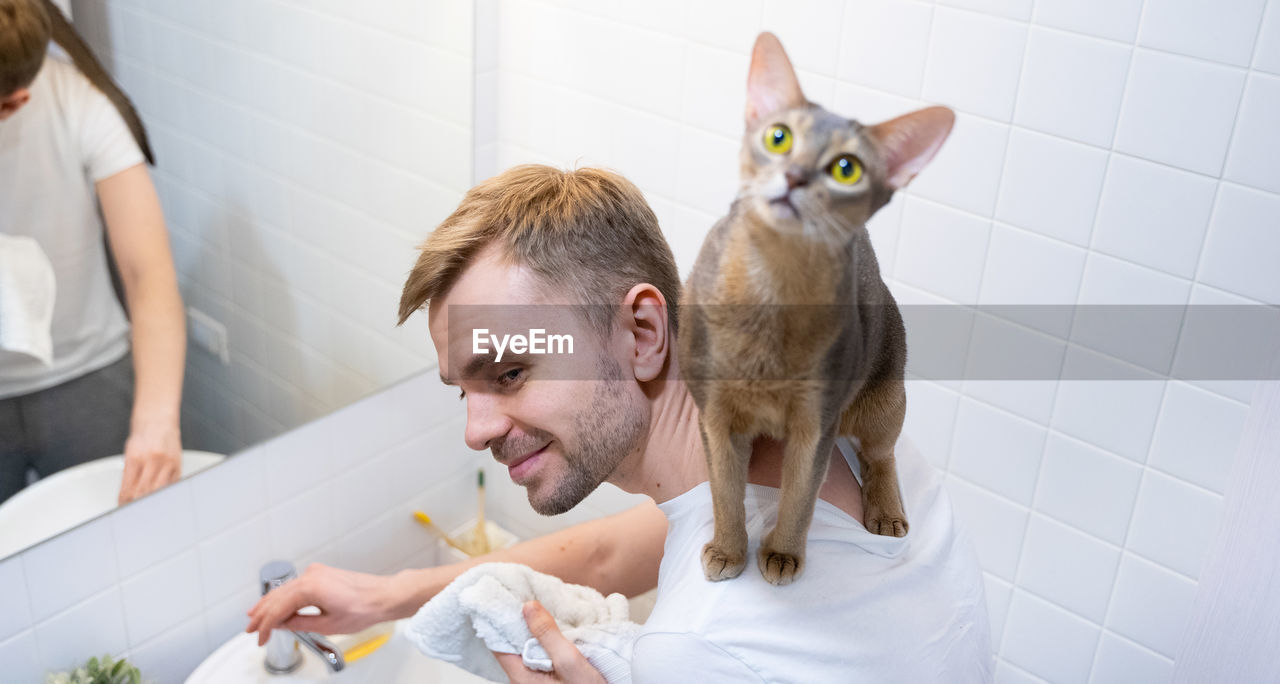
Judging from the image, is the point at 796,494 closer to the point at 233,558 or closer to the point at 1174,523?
the point at 1174,523

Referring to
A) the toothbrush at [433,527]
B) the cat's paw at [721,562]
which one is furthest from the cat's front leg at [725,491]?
the toothbrush at [433,527]

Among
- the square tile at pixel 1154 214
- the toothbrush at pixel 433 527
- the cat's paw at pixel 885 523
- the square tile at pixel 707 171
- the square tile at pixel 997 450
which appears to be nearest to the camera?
the cat's paw at pixel 885 523

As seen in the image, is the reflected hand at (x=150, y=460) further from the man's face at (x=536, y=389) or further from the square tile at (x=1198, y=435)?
the square tile at (x=1198, y=435)

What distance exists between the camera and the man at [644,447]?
75cm

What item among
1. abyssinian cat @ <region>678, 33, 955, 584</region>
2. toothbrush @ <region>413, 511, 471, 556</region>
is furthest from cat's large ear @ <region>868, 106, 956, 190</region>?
toothbrush @ <region>413, 511, 471, 556</region>

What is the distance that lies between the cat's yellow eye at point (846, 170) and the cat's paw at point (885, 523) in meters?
0.34

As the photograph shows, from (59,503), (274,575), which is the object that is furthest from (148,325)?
(274,575)

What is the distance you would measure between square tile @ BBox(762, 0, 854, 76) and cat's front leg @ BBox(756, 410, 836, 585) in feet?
2.75

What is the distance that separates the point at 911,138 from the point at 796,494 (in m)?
0.21

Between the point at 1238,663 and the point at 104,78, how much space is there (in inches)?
58.2

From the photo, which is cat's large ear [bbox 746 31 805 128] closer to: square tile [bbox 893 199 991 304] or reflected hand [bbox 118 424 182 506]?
square tile [bbox 893 199 991 304]

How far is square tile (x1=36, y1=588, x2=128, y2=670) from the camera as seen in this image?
1.24 m

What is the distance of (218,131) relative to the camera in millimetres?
1223

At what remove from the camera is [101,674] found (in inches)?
49.6
